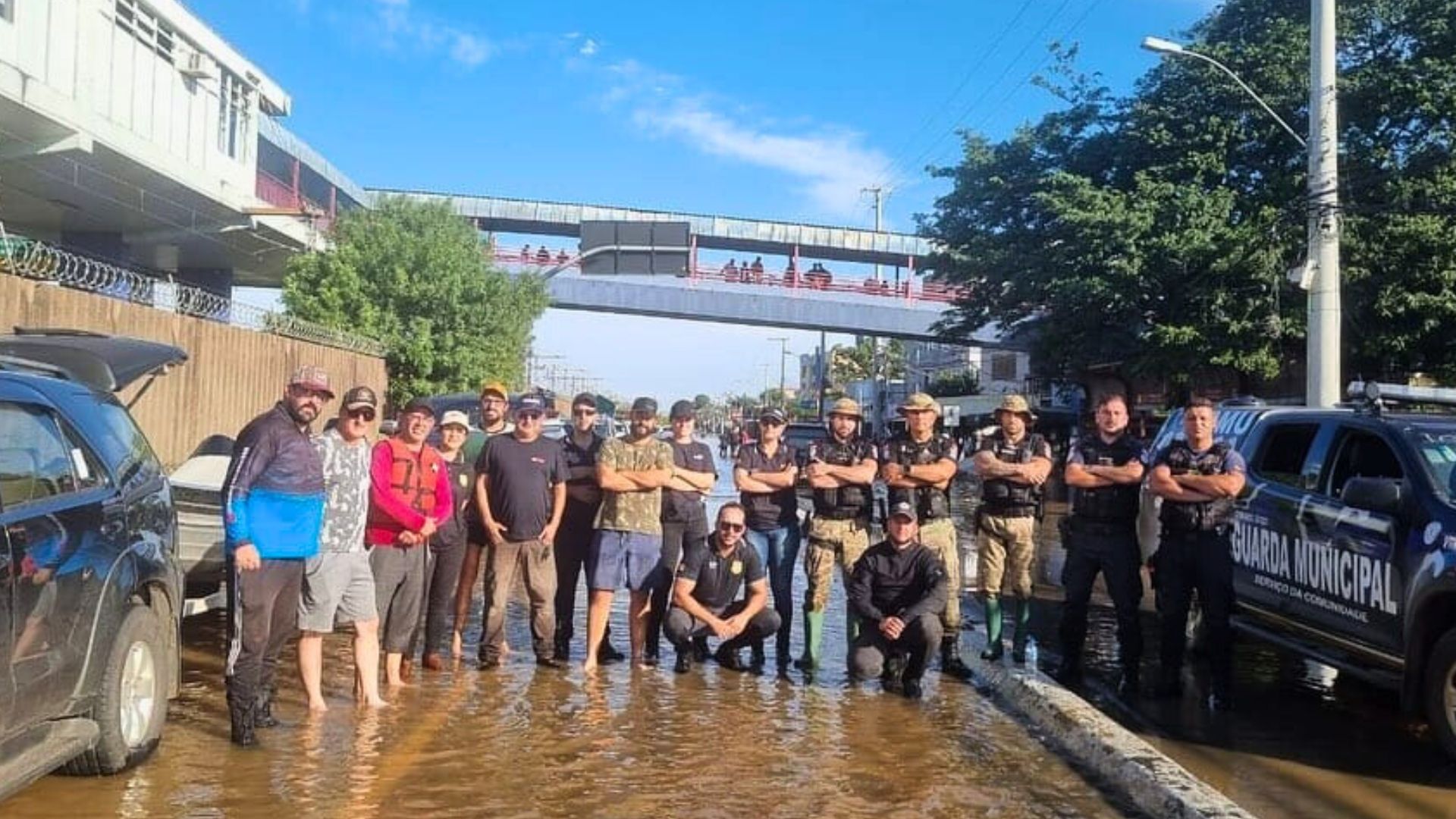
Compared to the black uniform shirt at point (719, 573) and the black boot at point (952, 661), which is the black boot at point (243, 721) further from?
the black boot at point (952, 661)

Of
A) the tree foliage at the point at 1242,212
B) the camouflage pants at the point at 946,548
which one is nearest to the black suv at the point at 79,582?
the camouflage pants at the point at 946,548

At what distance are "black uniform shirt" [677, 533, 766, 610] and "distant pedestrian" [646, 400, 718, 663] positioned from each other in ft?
0.54

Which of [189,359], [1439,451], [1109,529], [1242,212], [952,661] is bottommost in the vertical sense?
[952,661]

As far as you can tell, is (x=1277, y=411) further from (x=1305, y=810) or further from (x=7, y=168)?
(x=7, y=168)

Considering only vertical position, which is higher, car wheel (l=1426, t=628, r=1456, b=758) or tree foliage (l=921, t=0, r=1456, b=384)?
tree foliage (l=921, t=0, r=1456, b=384)

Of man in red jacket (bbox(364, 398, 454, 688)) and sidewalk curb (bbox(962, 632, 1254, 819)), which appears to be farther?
man in red jacket (bbox(364, 398, 454, 688))

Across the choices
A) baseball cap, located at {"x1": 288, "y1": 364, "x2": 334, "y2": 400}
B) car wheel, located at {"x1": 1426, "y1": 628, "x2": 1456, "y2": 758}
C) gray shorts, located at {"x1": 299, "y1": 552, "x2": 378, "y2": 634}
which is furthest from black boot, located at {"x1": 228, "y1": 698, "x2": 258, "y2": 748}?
car wheel, located at {"x1": 1426, "y1": 628, "x2": 1456, "y2": 758}

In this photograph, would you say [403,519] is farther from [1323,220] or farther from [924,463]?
[1323,220]

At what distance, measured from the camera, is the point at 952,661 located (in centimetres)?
788

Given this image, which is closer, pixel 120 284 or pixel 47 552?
pixel 47 552

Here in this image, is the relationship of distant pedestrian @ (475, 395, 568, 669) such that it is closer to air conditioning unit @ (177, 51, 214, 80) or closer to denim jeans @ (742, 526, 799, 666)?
denim jeans @ (742, 526, 799, 666)

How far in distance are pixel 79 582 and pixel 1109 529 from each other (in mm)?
5491

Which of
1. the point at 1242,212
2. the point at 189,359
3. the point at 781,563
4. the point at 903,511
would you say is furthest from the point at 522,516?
the point at 1242,212

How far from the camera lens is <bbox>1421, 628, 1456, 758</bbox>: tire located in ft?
18.2
